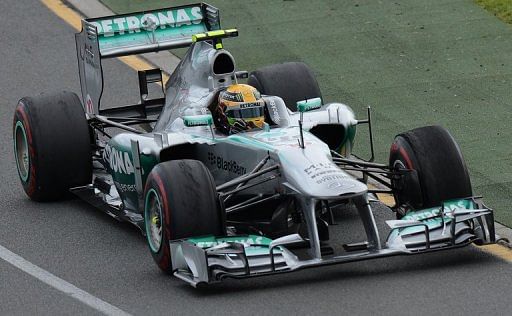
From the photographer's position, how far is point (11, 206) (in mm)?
A: 13195

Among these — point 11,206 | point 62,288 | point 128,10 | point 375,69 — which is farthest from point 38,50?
point 62,288

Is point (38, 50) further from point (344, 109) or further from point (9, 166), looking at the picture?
point (344, 109)

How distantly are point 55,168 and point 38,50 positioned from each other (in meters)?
6.28

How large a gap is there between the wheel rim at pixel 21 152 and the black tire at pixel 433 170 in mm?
3712

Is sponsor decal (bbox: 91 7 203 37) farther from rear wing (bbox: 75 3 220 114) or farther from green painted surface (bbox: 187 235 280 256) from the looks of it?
green painted surface (bbox: 187 235 280 256)

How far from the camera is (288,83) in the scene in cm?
1362

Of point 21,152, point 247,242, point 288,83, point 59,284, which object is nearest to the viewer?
point 247,242

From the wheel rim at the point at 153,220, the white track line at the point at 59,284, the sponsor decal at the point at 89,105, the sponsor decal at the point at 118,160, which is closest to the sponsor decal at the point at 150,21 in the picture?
the sponsor decal at the point at 89,105

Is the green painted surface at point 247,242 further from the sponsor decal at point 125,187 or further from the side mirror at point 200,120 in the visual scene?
the sponsor decal at point 125,187

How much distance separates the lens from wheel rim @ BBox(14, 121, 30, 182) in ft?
43.8

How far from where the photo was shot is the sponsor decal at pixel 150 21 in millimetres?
13758

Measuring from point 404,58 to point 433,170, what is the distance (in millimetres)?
6056

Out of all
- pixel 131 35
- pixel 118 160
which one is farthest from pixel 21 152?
pixel 118 160

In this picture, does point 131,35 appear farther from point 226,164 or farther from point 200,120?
point 226,164
